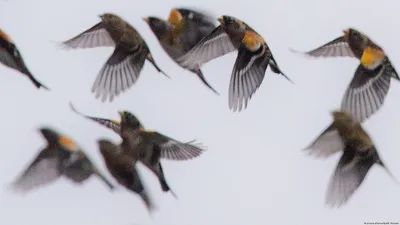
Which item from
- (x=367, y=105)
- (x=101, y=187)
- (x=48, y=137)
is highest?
(x=367, y=105)

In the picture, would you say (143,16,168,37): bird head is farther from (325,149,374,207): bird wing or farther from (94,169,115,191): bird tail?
(325,149,374,207): bird wing

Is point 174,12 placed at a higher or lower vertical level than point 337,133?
higher

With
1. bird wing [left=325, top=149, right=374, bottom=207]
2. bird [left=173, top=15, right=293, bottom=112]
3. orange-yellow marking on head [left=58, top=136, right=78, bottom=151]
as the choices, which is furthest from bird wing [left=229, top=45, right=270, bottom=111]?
orange-yellow marking on head [left=58, top=136, right=78, bottom=151]

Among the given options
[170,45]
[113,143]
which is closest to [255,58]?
[170,45]

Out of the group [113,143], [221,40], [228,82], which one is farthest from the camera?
[228,82]

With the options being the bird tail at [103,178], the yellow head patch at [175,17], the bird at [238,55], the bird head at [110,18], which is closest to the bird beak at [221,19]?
the bird at [238,55]

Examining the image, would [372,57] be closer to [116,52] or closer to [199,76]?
[199,76]

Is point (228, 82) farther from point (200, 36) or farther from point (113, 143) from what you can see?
point (113, 143)

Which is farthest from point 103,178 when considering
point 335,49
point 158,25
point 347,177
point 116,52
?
point 335,49
